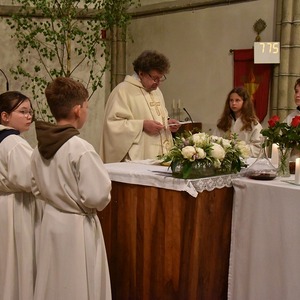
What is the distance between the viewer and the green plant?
7.19 metres

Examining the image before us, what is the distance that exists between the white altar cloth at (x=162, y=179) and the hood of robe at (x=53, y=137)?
68cm

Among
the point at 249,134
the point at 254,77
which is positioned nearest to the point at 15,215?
the point at 249,134

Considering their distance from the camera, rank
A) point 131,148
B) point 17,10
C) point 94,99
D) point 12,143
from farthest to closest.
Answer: point 94,99, point 17,10, point 131,148, point 12,143

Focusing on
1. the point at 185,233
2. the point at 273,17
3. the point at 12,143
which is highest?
the point at 273,17

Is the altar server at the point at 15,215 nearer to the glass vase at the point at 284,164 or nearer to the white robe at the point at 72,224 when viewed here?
the white robe at the point at 72,224

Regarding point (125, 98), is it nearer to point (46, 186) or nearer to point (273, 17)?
point (46, 186)

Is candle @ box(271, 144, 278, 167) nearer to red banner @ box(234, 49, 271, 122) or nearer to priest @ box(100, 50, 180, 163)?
priest @ box(100, 50, 180, 163)

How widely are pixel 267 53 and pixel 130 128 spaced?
3.01 m

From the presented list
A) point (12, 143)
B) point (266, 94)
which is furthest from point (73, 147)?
point (266, 94)

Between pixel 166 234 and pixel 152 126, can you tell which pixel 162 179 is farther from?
pixel 152 126

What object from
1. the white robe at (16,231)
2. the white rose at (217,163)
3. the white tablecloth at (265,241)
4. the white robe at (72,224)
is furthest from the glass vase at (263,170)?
the white robe at (16,231)

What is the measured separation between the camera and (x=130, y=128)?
4.71m

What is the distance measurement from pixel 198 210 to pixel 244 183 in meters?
0.36

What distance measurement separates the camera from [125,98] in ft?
15.8
